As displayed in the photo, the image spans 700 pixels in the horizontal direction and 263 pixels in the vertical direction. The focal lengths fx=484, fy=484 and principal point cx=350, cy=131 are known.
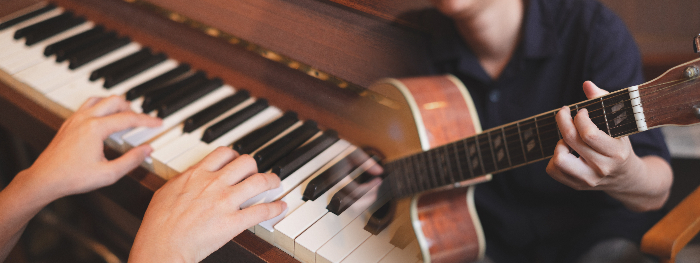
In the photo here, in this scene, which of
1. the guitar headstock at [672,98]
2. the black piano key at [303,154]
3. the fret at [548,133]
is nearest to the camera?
the guitar headstock at [672,98]

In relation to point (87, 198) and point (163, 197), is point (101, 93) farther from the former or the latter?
point (87, 198)

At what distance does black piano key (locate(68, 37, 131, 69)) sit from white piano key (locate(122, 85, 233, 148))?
0.33m

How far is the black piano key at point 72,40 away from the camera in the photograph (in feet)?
4.03

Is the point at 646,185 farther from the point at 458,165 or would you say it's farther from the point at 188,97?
the point at 188,97

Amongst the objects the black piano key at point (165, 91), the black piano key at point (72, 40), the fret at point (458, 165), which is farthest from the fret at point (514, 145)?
the black piano key at point (72, 40)

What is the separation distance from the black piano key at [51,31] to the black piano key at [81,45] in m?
0.11

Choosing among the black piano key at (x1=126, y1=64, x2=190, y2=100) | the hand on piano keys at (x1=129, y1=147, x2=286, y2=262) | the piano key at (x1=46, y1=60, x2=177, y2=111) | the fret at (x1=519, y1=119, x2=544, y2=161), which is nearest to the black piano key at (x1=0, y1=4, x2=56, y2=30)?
the piano key at (x1=46, y1=60, x2=177, y2=111)

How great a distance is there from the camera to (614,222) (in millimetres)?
928

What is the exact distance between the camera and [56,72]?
1.18m

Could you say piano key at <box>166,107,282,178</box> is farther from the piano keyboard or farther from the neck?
the neck

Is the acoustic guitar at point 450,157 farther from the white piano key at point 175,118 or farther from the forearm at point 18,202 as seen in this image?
the forearm at point 18,202

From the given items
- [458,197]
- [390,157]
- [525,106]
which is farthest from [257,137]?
[525,106]

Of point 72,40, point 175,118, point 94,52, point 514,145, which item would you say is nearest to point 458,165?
point 514,145

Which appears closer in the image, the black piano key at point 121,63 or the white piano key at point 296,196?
the white piano key at point 296,196
